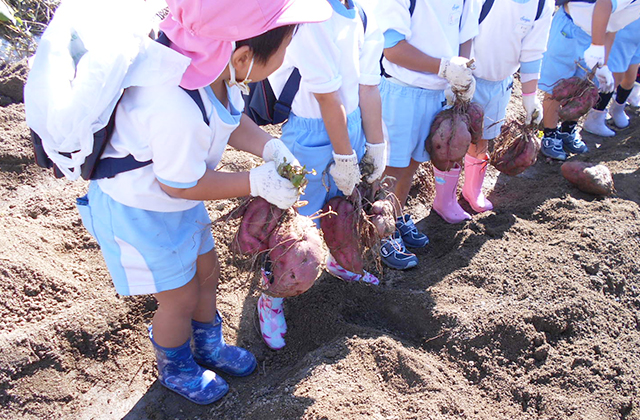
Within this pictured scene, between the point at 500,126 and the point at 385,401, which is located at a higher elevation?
the point at 500,126

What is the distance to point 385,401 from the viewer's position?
198 cm

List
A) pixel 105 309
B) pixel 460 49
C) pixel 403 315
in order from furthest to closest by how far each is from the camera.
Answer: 1. pixel 460 49
2. pixel 403 315
3. pixel 105 309

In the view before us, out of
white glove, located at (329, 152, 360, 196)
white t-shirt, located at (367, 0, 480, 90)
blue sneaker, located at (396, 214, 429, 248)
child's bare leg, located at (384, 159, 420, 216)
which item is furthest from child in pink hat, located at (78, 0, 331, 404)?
blue sneaker, located at (396, 214, 429, 248)

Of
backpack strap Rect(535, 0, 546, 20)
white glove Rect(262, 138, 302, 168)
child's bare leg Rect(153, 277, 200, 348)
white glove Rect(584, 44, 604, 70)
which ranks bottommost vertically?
child's bare leg Rect(153, 277, 200, 348)

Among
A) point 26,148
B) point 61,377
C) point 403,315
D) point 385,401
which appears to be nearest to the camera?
point 385,401

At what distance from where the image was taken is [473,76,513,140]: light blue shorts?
3123 millimetres

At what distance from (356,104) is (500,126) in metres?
1.48

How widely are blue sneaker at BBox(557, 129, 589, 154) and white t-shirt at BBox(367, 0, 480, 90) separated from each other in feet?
Answer: 7.33

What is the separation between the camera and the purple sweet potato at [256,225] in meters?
1.79

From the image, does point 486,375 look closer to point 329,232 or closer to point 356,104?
point 329,232

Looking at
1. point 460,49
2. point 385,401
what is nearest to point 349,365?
point 385,401

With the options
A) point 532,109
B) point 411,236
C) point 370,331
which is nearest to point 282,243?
point 370,331

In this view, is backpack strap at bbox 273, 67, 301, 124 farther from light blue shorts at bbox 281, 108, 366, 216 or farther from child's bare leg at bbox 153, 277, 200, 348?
child's bare leg at bbox 153, 277, 200, 348

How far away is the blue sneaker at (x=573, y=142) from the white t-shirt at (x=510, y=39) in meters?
1.64
